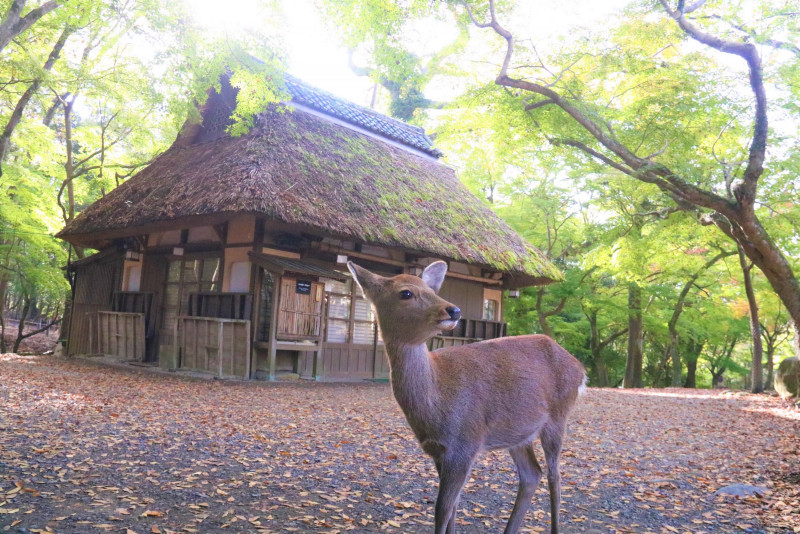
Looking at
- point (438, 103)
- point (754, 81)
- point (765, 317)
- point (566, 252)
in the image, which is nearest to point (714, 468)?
point (754, 81)

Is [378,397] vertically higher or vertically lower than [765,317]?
lower

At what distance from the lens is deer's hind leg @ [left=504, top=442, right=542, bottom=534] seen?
301cm

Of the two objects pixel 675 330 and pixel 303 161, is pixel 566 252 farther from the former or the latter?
pixel 303 161

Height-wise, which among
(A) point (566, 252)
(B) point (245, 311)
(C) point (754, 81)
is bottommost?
(B) point (245, 311)

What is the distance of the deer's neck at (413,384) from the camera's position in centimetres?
253

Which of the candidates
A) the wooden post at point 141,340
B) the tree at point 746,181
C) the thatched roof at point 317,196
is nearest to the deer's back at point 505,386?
the thatched roof at point 317,196

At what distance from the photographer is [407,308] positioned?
246 cm

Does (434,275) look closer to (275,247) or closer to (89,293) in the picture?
(275,247)

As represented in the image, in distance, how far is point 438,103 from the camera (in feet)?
74.8

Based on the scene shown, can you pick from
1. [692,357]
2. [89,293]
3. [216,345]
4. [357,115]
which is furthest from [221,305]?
[692,357]

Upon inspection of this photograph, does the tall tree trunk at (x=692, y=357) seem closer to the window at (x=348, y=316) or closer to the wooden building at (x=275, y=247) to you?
the wooden building at (x=275, y=247)

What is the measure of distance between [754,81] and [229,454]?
29.6ft

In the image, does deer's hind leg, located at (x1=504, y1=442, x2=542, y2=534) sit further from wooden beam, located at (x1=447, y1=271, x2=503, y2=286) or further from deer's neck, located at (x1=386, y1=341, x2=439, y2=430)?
wooden beam, located at (x1=447, y1=271, x2=503, y2=286)

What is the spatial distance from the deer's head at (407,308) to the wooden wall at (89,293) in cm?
1187
